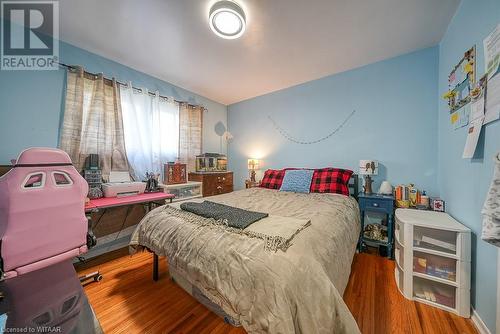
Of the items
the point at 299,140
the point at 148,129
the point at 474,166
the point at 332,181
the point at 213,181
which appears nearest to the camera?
the point at 474,166

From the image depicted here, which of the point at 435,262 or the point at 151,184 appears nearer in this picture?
the point at 435,262

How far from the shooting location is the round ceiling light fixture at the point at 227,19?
5.15 ft

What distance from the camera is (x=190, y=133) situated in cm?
340

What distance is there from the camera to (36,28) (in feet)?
6.25

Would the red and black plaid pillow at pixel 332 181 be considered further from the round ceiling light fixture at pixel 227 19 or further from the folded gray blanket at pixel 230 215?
the round ceiling light fixture at pixel 227 19

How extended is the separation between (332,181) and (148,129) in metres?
2.89

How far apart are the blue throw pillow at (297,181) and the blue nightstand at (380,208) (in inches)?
26.8

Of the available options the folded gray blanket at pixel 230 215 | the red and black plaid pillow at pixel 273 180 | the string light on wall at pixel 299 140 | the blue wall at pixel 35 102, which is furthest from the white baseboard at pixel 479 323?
the blue wall at pixel 35 102

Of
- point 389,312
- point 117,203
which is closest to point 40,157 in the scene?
point 117,203

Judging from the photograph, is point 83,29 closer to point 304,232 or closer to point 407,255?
point 304,232

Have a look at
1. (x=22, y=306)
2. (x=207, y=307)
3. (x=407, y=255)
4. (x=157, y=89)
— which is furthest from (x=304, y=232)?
(x=157, y=89)

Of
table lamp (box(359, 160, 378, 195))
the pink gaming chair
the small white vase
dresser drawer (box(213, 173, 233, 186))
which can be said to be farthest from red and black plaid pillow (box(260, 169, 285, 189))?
the pink gaming chair

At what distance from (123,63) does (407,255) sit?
397 cm

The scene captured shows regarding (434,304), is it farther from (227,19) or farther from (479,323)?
(227,19)
